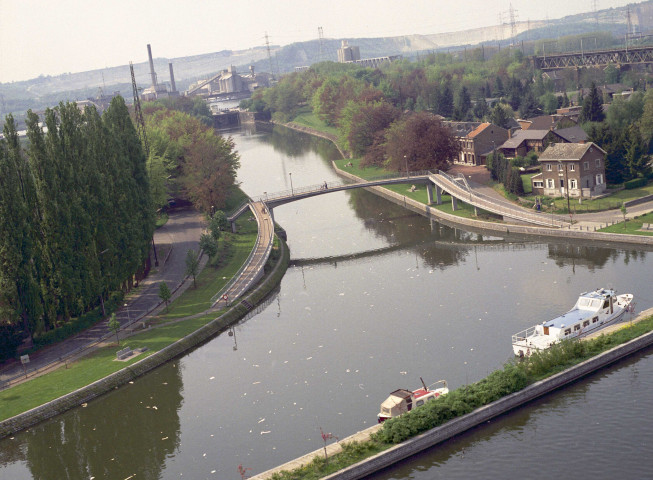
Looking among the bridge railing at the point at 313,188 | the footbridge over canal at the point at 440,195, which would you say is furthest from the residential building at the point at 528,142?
the bridge railing at the point at 313,188

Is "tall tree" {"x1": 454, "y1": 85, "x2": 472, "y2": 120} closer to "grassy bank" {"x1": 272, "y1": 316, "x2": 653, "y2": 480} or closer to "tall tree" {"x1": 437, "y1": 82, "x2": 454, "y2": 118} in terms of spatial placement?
"tall tree" {"x1": 437, "y1": 82, "x2": 454, "y2": 118}

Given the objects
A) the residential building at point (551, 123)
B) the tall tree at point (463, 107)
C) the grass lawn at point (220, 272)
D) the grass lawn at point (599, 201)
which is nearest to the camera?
the grass lawn at point (220, 272)

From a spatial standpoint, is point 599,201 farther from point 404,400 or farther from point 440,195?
point 404,400

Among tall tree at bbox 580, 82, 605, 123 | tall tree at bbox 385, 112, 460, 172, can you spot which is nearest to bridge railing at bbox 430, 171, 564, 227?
tall tree at bbox 385, 112, 460, 172

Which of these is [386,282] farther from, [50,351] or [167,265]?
[50,351]

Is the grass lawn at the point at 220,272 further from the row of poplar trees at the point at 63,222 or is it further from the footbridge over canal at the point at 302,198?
the row of poplar trees at the point at 63,222

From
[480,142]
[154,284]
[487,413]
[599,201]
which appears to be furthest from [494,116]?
[487,413]
